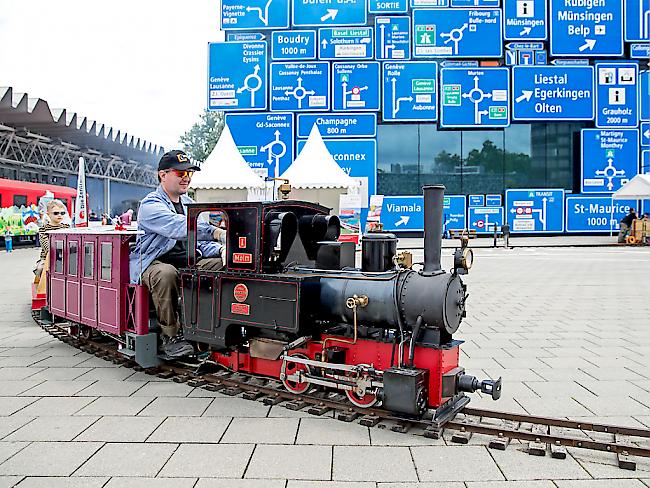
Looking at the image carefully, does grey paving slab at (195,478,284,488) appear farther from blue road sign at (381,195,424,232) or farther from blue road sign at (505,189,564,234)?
blue road sign at (505,189,564,234)

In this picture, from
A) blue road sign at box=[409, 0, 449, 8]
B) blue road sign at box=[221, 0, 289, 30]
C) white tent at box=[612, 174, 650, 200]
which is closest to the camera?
white tent at box=[612, 174, 650, 200]

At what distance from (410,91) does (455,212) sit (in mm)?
6899

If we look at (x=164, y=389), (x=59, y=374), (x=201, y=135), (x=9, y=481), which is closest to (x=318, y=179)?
(x=59, y=374)

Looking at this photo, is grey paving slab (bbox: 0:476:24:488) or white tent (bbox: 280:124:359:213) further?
white tent (bbox: 280:124:359:213)

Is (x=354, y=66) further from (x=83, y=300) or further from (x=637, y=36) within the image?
(x=83, y=300)

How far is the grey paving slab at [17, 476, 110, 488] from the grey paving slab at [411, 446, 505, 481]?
2060 millimetres

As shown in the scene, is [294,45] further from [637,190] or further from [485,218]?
[637,190]

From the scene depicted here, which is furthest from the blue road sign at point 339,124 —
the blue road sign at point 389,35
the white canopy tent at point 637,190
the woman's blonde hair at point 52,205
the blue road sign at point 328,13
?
the woman's blonde hair at point 52,205

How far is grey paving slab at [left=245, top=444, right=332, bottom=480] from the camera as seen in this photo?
12.7 feet

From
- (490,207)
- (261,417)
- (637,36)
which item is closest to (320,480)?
(261,417)

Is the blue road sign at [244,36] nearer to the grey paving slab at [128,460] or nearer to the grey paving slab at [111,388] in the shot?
the grey paving slab at [111,388]

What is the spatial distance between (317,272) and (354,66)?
2599 centimetres

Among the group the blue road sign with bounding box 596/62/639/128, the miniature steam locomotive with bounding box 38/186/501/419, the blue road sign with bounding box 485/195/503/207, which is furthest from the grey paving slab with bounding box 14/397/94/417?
the blue road sign with bounding box 596/62/639/128

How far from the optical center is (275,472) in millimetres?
3908
